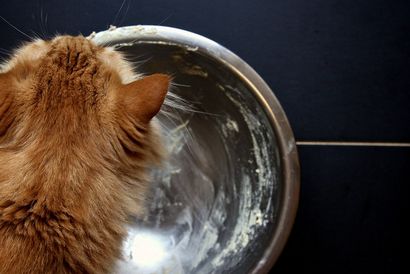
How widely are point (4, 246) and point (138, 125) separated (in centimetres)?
27

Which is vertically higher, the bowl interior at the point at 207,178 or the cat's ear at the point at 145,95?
the cat's ear at the point at 145,95

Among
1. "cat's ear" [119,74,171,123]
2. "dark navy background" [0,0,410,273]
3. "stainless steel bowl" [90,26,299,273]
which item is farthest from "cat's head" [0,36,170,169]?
"dark navy background" [0,0,410,273]

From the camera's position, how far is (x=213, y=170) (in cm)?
117

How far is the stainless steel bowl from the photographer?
941 millimetres

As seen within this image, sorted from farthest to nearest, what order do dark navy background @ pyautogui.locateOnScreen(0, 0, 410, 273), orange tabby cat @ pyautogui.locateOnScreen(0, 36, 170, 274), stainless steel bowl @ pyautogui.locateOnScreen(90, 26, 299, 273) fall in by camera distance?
dark navy background @ pyautogui.locateOnScreen(0, 0, 410, 273), stainless steel bowl @ pyautogui.locateOnScreen(90, 26, 299, 273), orange tabby cat @ pyautogui.locateOnScreen(0, 36, 170, 274)

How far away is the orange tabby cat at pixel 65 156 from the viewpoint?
62 cm

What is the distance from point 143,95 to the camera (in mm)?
638

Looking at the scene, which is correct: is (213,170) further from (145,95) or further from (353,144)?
(145,95)

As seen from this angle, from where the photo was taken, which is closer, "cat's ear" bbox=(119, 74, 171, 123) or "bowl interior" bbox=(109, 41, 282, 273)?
"cat's ear" bbox=(119, 74, 171, 123)

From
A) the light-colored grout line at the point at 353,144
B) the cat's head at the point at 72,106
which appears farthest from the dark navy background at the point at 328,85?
the cat's head at the point at 72,106

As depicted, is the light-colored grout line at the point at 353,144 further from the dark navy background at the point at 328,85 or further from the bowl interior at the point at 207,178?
the bowl interior at the point at 207,178

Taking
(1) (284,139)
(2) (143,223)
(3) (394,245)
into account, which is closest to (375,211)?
(3) (394,245)

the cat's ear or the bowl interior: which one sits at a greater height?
the cat's ear

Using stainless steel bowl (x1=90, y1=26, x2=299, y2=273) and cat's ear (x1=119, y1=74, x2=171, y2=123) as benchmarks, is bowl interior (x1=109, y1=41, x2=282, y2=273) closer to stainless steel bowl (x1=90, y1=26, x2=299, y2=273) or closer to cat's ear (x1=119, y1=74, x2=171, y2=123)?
stainless steel bowl (x1=90, y1=26, x2=299, y2=273)
